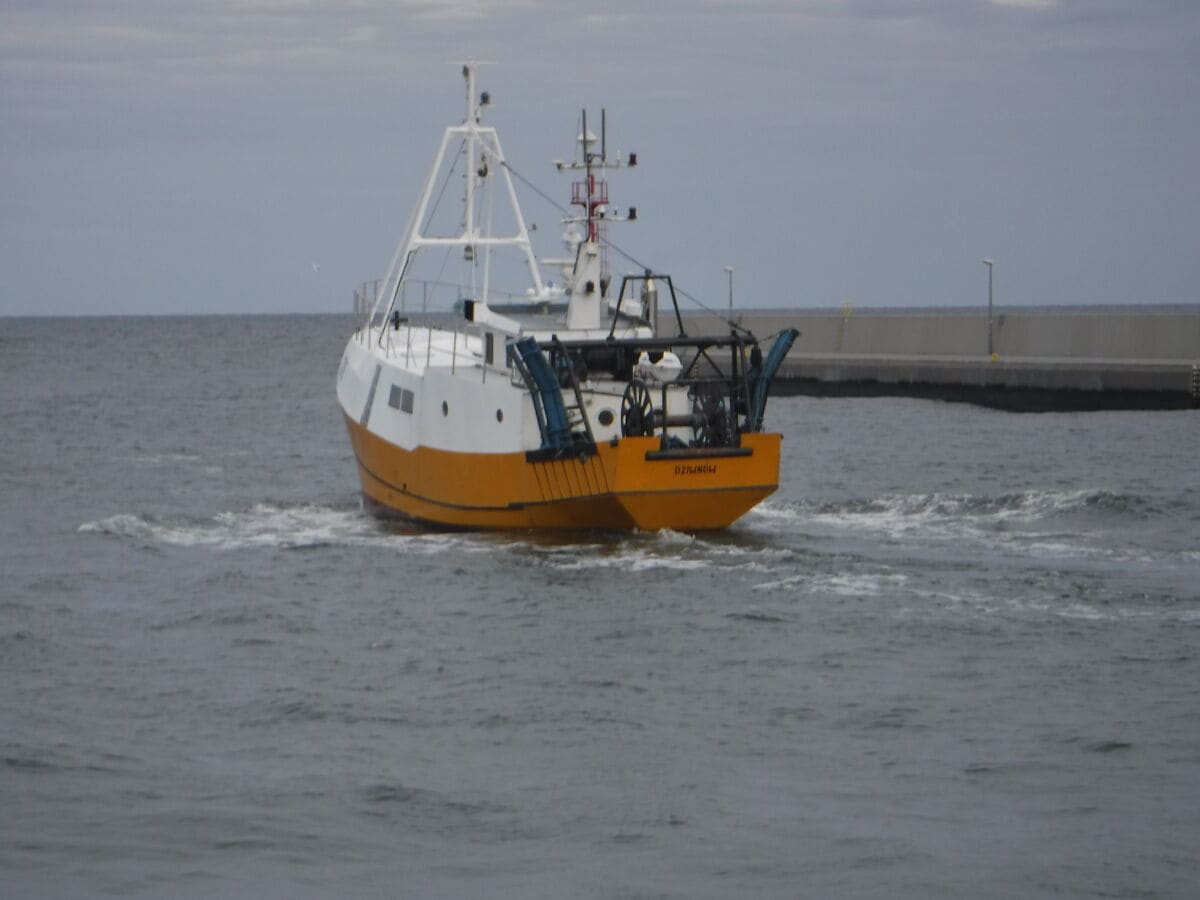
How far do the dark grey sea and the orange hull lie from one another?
42 cm

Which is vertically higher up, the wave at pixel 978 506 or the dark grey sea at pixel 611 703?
the wave at pixel 978 506

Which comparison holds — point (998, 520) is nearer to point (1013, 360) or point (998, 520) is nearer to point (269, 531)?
point (269, 531)

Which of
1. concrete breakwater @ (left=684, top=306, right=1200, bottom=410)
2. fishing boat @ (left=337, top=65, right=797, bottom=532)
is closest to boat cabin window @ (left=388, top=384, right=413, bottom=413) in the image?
fishing boat @ (left=337, top=65, right=797, bottom=532)

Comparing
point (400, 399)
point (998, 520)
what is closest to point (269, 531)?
point (400, 399)

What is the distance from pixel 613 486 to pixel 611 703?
291 inches

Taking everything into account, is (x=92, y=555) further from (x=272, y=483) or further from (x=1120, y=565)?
(x=1120, y=565)

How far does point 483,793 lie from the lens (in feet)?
43.7

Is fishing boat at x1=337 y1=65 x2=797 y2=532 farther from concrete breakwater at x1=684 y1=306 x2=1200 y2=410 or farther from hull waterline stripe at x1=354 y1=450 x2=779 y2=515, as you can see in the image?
concrete breakwater at x1=684 y1=306 x2=1200 y2=410

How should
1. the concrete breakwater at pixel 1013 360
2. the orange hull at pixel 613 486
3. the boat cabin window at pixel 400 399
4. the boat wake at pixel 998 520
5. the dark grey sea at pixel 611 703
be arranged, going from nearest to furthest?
the dark grey sea at pixel 611 703 → the orange hull at pixel 613 486 → the boat wake at pixel 998 520 → the boat cabin window at pixel 400 399 → the concrete breakwater at pixel 1013 360

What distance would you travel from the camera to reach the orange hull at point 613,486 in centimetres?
2333

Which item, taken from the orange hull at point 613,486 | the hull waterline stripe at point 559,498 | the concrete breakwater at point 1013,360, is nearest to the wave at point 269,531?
the hull waterline stripe at point 559,498

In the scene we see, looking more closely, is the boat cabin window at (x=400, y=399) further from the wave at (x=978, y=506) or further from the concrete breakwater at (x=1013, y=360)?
the concrete breakwater at (x=1013, y=360)

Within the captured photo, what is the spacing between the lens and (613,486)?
76.1ft

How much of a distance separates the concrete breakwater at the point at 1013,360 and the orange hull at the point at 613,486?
23.2 m
